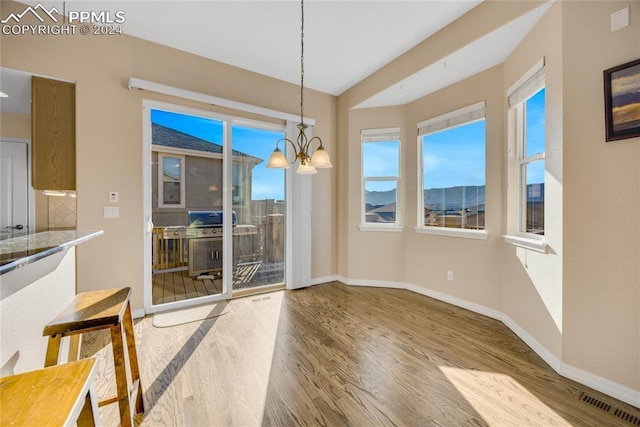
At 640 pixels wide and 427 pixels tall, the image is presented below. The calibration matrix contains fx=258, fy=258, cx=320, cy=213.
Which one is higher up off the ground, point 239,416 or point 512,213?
point 512,213

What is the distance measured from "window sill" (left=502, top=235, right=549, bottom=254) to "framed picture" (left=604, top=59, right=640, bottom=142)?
2.87ft

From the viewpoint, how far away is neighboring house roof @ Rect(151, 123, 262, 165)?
9.89 feet

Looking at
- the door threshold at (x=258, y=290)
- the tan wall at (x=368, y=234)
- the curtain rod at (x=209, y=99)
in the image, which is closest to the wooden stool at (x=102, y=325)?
the door threshold at (x=258, y=290)

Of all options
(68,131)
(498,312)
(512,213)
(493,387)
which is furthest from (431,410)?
(68,131)

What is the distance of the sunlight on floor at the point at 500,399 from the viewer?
152cm

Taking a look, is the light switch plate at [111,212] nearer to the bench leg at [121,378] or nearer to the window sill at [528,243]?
the bench leg at [121,378]

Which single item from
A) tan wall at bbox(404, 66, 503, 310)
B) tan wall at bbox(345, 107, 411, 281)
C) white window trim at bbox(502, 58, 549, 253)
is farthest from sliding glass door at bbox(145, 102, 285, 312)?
white window trim at bbox(502, 58, 549, 253)

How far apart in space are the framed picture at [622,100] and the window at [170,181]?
3899 millimetres

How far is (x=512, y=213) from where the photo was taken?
271 cm

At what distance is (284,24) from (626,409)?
4.00 meters

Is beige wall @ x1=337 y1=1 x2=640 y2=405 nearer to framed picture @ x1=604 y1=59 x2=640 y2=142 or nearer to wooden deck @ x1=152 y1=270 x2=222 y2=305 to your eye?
framed picture @ x1=604 y1=59 x2=640 y2=142

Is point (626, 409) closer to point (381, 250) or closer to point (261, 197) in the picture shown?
point (381, 250)

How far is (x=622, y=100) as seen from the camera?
1.65 metres

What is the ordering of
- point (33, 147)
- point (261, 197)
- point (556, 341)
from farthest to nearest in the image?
point (261, 197), point (33, 147), point (556, 341)
